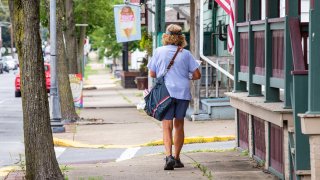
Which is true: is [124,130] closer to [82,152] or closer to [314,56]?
[82,152]

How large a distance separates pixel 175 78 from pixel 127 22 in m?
15.4

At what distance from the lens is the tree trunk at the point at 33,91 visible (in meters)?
8.72

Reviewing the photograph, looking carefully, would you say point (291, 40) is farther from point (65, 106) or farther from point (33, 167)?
point (65, 106)

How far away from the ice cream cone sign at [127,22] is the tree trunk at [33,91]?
1642 centimetres

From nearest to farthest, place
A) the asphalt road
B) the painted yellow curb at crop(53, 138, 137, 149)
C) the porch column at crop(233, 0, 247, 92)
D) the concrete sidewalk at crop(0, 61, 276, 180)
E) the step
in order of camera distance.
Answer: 1. the concrete sidewalk at crop(0, 61, 276, 180)
2. the porch column at crop(233, 0, 247, 92)
3. the asphalt road
4. the painted yellow curb at crop(53, 138, 137, 149)
5. the step

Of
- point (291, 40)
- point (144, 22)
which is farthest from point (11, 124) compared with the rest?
point (291, 40)

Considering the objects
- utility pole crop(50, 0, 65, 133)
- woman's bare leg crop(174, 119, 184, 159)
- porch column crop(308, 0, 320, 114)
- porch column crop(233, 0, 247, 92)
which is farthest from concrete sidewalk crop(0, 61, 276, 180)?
porch column crop(308, 0, 320, 114)

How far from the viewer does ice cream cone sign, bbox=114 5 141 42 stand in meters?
25.3

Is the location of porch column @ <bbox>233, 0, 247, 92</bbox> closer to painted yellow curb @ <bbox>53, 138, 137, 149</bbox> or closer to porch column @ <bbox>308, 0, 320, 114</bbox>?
painted yellow curb @ <bbox>53, 138, 137, 149</bbox>

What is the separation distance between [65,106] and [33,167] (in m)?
13.0

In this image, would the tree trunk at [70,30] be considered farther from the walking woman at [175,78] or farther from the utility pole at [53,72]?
the walking woman at [175,78]

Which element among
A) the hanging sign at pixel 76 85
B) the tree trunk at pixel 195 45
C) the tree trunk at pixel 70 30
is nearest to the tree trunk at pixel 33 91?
the tree trunk at pixel 195 45

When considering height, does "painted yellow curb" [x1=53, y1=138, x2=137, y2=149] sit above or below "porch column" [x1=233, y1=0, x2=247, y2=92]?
Answer: below

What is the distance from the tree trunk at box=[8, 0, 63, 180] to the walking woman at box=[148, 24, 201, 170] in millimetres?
1809
